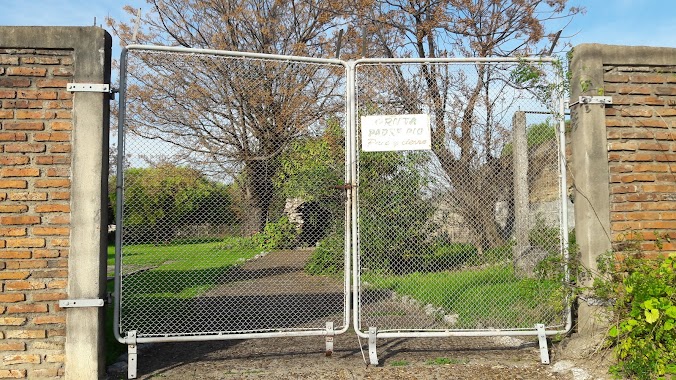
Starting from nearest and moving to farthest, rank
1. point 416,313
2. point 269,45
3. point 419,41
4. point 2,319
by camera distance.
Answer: point 2,319, point 416,313, point 419,41, point 269,45

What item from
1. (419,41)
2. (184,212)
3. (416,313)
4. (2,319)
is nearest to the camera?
(2,319)

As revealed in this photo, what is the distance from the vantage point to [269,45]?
17.3 meters

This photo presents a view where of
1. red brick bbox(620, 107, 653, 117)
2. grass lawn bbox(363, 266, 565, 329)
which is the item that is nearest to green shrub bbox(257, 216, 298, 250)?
grass lawn bbox(363, 266, 565, 329)

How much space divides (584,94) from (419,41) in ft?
32.1

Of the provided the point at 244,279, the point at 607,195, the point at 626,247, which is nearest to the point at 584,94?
the point at 607,195

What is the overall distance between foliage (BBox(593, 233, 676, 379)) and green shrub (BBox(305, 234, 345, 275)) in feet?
7.44

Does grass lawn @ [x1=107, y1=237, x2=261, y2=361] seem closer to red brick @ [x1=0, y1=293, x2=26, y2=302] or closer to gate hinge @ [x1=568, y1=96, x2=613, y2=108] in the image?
red brick @ [x1=0, y1=293, x2=26, y2=302]

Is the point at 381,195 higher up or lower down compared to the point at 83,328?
higher up

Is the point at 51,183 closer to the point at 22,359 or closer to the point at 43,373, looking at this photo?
the point at 22,359

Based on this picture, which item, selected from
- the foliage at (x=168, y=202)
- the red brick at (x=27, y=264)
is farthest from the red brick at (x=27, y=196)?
the foliage at (x=168, y=202)

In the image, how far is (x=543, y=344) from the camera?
176 inches

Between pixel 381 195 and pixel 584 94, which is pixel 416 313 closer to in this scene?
pixel 381 195

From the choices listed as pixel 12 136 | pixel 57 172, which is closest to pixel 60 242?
pixel 57 172

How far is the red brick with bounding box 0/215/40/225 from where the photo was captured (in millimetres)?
4020
